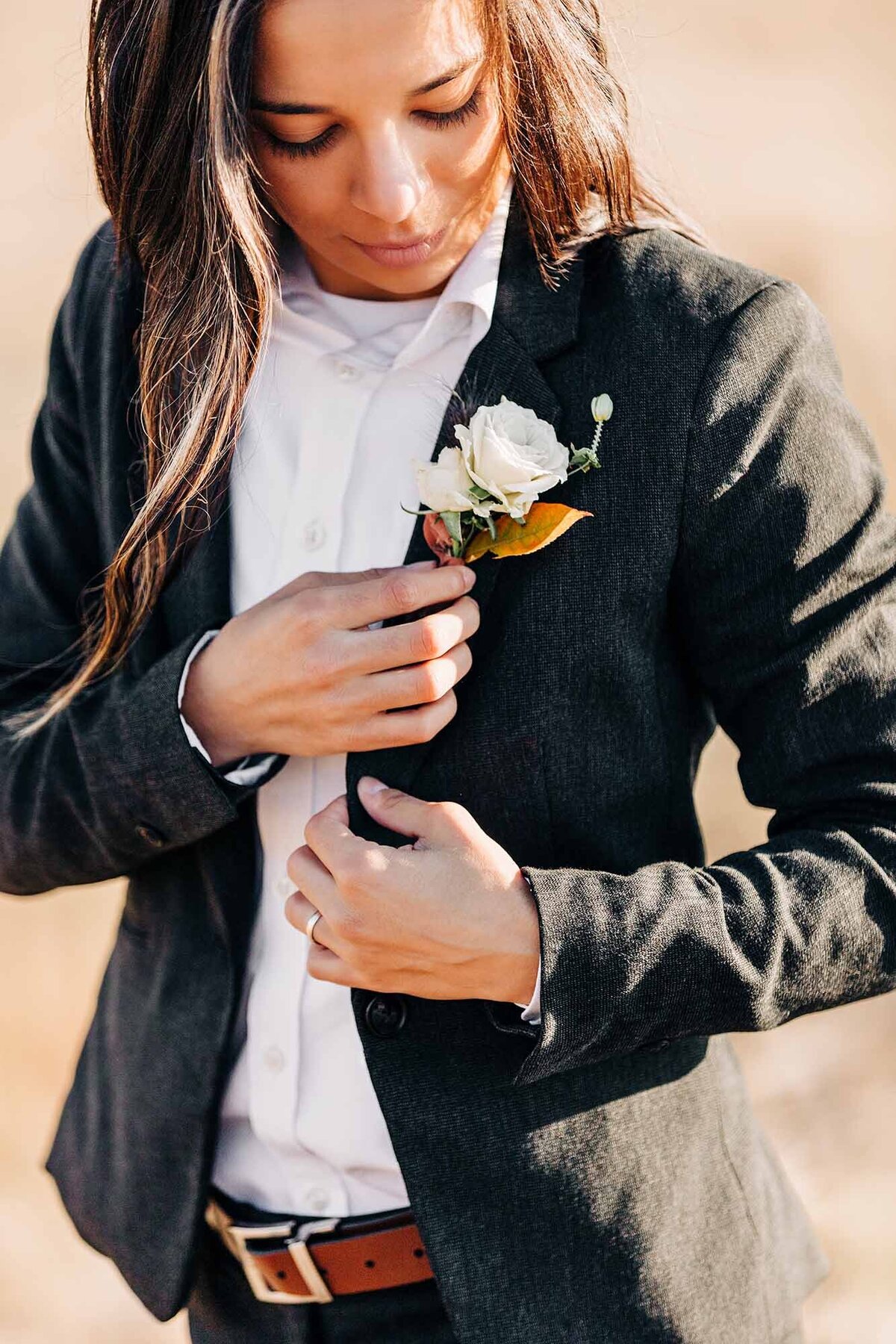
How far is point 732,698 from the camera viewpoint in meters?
1.79

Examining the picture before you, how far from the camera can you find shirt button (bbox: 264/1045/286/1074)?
188 centimetres

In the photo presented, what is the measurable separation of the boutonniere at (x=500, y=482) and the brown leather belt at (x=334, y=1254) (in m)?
0.94

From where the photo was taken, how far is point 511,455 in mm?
1595

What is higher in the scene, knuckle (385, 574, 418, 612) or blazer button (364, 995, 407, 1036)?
knuckle (385, 574, 418, 612)

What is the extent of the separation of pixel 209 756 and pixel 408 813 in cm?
38

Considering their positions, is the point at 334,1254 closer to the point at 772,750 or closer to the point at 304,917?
the point at 304,917

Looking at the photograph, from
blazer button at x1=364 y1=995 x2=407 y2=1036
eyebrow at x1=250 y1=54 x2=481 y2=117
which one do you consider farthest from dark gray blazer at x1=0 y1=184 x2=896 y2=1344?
eyebrow at x1=250 y1=54 x2=481 y2=117

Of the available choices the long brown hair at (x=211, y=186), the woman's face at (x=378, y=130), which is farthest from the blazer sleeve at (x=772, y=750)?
the woman's face at (x=378, y=130)

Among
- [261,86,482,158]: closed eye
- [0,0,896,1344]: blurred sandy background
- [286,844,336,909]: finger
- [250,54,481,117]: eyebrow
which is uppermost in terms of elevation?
[250,54,481,117]: eyebrow

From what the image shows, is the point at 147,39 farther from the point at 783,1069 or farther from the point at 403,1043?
the point at 783,1069

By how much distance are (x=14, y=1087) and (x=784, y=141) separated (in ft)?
29.2

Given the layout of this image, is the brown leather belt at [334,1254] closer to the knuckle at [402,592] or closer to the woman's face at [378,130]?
the knuckle at [402,592]

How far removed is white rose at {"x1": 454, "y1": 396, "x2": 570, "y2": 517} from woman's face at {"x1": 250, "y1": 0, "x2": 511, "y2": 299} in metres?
0.30

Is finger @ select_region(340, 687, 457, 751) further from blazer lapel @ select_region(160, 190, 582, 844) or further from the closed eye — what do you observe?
the closed eye
